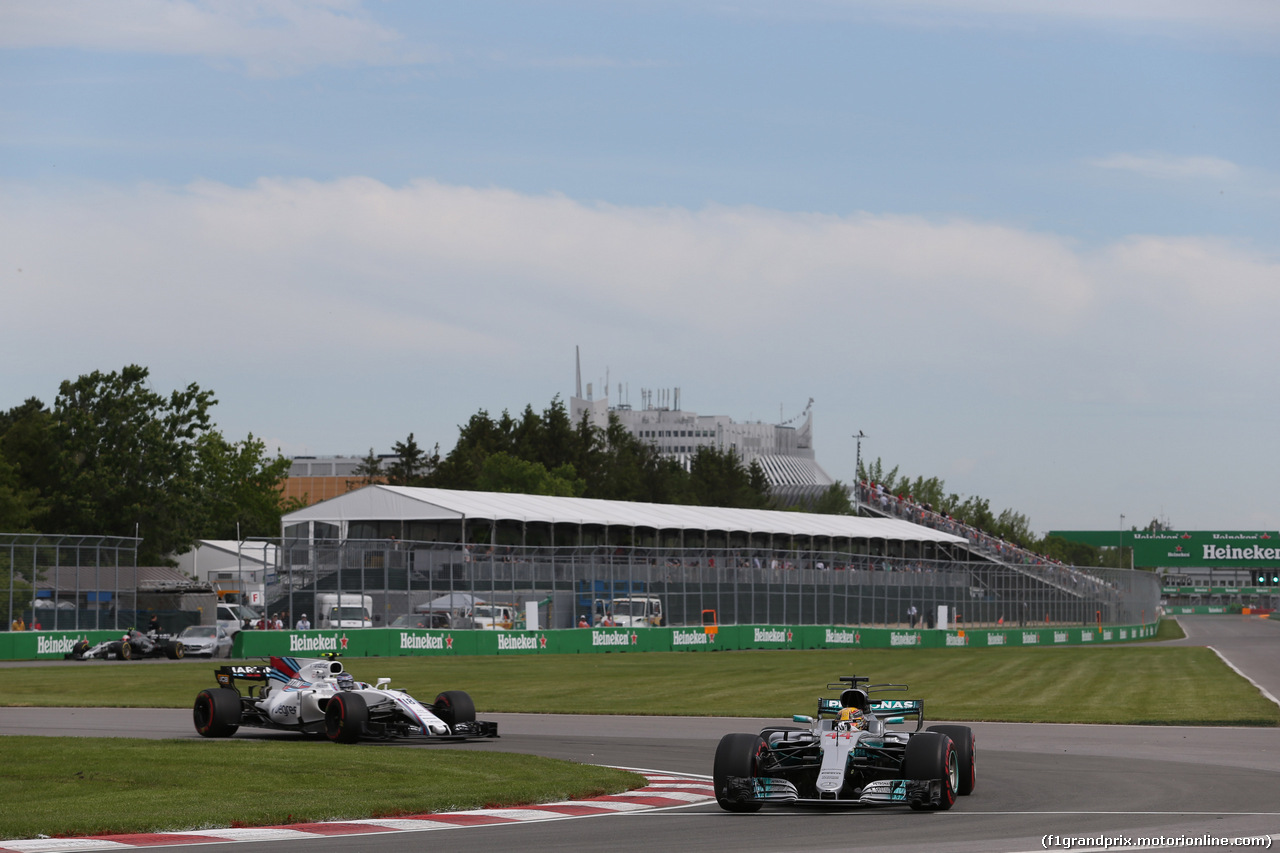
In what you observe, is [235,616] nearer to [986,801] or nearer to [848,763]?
[848,763]

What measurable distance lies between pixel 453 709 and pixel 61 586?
31.0m

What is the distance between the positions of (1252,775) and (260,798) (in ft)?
33.6

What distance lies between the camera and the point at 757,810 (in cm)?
1352

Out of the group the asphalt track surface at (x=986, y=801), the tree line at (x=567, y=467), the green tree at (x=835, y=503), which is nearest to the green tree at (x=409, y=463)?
the tree line at (x=567, y=467)

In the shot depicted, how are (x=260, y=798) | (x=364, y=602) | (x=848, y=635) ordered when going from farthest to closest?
(x=848, y=635)
(x=364, y=602)
(x=260, y=798)

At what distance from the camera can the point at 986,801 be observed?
14000 mm

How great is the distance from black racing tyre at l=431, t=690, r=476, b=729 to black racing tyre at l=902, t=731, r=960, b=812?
8047mm

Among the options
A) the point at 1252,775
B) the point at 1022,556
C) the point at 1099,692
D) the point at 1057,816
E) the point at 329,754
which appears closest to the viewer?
the point at 1057,816

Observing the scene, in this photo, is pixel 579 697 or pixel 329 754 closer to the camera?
pixel 329 754

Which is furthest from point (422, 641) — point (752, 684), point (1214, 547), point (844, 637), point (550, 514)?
point (1214, 547)

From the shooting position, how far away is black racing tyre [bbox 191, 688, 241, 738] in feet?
67.7

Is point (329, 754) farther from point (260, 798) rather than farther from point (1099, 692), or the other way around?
point (1099, 692)

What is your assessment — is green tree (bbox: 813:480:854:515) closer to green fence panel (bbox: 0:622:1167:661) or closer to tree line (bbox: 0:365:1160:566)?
tree line (bbox: 0:365:1160:566)

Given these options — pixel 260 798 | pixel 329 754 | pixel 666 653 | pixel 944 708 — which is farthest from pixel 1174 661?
pixel 260 798
